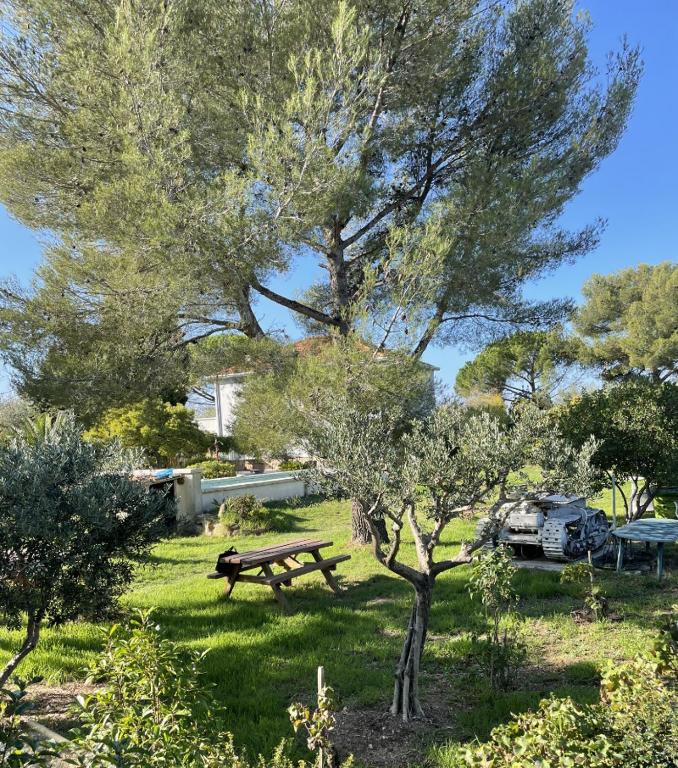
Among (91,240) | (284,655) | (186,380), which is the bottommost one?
(284,655)

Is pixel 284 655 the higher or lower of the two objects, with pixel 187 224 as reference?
lower

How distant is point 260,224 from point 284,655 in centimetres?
470

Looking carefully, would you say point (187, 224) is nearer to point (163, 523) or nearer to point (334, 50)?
point (334, 50)

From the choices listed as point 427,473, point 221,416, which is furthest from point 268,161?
point 221,416

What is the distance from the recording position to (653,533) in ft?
21.5

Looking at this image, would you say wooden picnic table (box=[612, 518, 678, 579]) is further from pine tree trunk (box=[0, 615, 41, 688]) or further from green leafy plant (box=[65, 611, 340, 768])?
pine tree trunk (box=[0, 615, 41, 688])

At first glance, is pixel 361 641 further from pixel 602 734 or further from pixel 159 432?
pixel 159 432

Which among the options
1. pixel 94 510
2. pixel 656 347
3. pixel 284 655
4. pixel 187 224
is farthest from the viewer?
pixel 656 347

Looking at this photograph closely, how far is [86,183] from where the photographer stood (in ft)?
24.8

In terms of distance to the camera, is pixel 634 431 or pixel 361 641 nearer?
pixel 361 641

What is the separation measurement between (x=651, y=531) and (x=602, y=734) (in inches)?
203

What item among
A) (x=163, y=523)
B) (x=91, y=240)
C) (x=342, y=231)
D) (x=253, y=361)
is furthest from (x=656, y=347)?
(x=163, y=523)

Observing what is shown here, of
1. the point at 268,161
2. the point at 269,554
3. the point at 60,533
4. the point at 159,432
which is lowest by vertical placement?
the point at 269,554

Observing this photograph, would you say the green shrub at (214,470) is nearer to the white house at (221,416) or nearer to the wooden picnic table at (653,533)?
the white house at (221,416)
